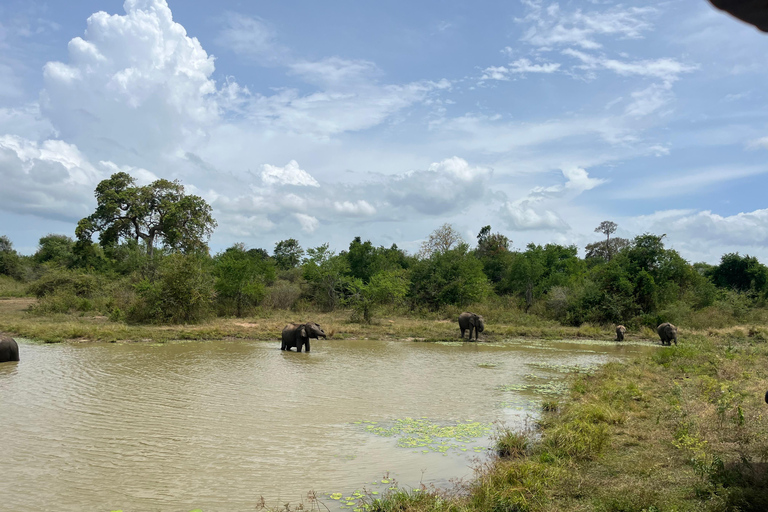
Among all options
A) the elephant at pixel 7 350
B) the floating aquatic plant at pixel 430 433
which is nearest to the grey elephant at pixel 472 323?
the floating aquatic plant at pixel 430 433

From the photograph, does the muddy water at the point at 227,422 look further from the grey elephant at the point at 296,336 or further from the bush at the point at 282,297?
the bush at the point at 282,297

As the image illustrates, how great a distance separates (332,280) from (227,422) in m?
27.7

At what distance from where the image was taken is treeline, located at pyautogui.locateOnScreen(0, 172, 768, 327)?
94.5 ft

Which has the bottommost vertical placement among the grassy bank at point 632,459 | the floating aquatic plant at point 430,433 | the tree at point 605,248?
the floating aquatic plant at point 430,433

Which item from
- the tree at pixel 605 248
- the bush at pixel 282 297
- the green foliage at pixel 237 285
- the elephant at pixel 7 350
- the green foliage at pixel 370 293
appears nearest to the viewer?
the elephant at pixel 7 350

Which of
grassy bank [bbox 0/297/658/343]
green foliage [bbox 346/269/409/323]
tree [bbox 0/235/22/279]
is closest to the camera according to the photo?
grassy bank [bbox 0/297/658/343]

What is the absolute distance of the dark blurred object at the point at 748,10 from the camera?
6.36 ft

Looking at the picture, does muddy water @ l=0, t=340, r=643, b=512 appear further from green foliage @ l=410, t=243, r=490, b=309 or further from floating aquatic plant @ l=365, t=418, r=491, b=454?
green foliage @ l=410, t=243, r=490, b=309

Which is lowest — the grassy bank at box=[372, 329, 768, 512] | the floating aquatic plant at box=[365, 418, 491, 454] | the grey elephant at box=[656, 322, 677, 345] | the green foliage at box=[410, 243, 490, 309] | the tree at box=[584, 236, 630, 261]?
the floating aquatic plant at box=[365, 418, 491, 454]

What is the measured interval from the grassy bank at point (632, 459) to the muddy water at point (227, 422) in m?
1.04

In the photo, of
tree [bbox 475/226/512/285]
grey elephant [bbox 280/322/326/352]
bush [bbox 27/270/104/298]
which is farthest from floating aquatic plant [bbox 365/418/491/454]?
tree [bbox 475/226/512/285]

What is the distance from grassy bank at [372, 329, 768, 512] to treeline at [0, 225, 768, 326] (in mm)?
21054

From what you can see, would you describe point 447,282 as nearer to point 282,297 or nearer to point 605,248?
point 282,297

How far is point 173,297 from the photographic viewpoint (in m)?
26.2
